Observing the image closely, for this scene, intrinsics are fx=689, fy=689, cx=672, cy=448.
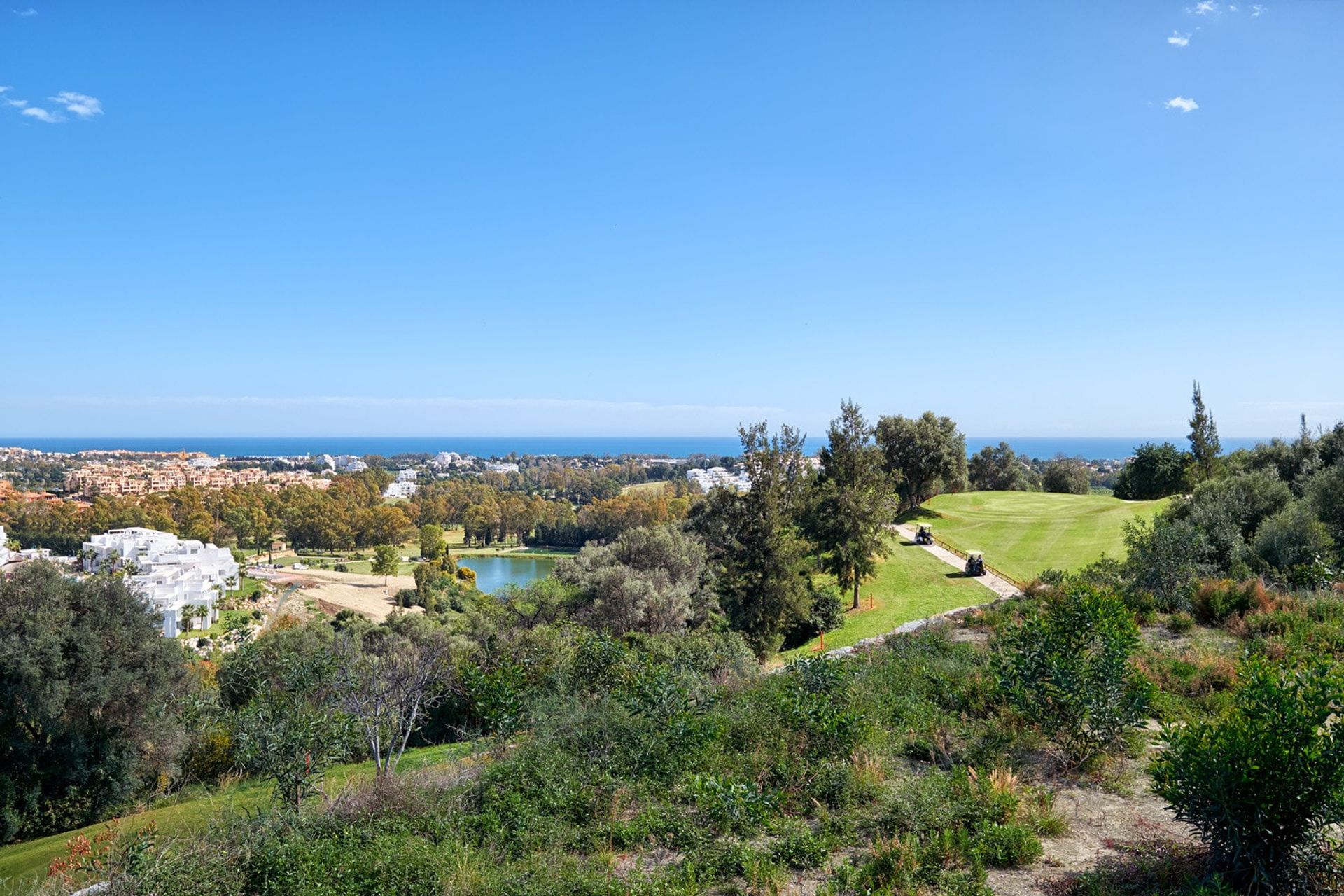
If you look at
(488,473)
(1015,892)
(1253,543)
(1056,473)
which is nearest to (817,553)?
(1253,543)

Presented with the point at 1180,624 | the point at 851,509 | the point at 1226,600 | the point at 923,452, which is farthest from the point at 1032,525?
the point at 1180,624

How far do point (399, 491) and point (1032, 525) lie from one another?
14388 cm

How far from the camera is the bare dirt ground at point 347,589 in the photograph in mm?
54500

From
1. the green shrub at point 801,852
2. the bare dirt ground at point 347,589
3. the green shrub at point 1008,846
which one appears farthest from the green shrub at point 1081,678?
the bare dirt ground at point 347,589

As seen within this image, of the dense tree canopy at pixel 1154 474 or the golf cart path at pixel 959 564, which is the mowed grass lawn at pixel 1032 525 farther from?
the dense tree canopy at pixel 1154 474

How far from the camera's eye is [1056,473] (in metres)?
53.4

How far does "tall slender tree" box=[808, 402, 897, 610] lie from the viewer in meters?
20.8

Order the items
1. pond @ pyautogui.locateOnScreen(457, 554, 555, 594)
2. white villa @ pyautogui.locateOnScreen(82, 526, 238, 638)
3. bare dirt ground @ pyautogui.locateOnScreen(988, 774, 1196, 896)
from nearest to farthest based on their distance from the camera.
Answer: bare dirt ground @ pyautogui.locateOnScreen(988, 774, 1196, 896)
white villa @ pyautogui.locateOnScreen(82, 526, 238, 638)
pond @ pyautogui.locateOnScreen(457, 554, 555, 594)

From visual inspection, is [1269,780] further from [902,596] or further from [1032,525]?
[1032,525]

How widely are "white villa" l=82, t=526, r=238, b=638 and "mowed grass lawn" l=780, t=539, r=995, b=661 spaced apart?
1710 inches

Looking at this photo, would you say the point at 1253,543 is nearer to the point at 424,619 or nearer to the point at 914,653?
the point at 914,653

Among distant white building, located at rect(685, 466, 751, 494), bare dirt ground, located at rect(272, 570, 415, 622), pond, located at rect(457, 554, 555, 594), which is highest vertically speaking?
distant white building, located at rect(685, 466, 751, 494)

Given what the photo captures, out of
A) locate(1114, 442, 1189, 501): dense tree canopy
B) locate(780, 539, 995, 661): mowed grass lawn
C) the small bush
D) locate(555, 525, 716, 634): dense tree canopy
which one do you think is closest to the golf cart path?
locate(780, 539, 995, 661): mowed grass lawn

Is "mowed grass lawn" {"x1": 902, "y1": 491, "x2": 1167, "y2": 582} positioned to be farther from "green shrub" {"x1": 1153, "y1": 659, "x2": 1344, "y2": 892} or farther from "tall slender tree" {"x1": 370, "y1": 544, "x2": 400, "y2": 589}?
"tall slender tree" {"x1": 370, "y1": 544, "x2": 400, "y2": 589}
